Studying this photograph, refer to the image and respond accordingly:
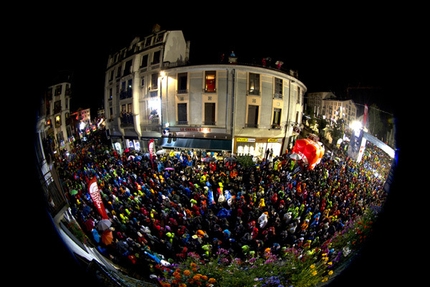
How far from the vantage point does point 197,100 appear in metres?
2.10

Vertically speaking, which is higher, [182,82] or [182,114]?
[182,82]

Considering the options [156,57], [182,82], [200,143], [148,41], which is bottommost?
[200,143]

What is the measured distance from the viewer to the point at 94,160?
2.44 metres

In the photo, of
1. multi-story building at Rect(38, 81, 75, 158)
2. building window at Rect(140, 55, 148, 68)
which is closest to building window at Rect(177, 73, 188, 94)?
building window at Rect(140, 55, 148, 68)

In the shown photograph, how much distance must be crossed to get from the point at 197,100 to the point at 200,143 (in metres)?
0.46

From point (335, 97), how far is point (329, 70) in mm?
334

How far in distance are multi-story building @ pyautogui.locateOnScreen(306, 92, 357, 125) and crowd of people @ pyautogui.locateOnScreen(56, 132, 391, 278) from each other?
42 centimetres

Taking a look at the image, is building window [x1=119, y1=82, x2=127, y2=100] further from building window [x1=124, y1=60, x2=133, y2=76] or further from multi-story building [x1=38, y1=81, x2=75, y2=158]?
multi-story building [x1=38, y1=81, x2=75, y2=158]

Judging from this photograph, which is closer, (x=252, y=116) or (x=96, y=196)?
(x=252, y=116)

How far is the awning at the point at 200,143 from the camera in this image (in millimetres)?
2123

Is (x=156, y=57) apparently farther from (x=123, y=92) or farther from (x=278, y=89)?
(x=278, y=89)

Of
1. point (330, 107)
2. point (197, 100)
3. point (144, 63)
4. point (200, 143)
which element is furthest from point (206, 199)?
point (330, 107)

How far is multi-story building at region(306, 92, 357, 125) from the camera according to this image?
2.25m

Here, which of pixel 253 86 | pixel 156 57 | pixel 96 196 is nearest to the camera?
pixel 253 86
